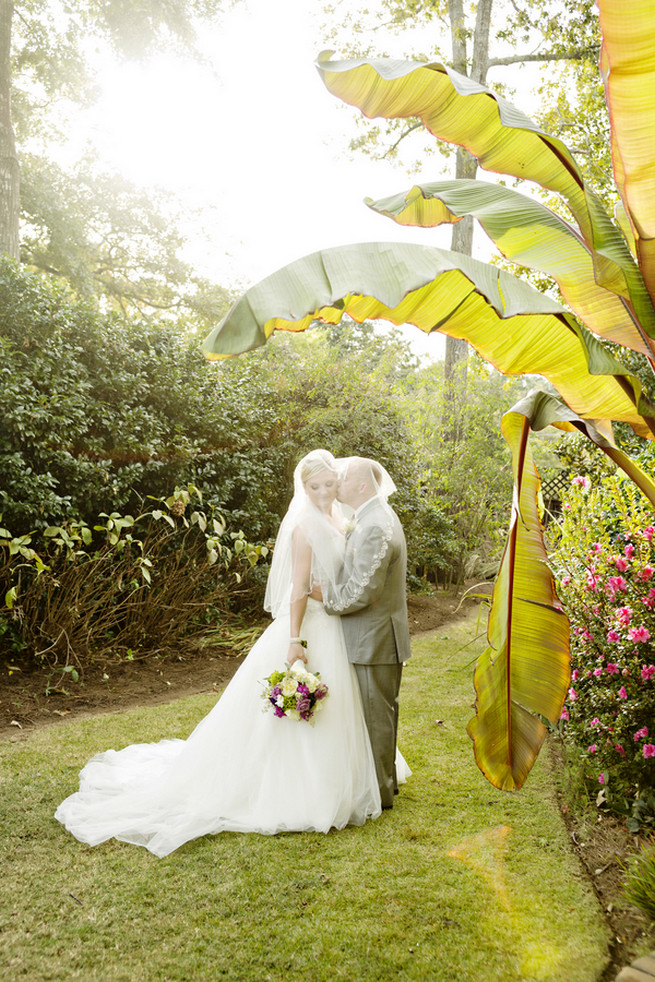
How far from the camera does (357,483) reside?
12.9 ft

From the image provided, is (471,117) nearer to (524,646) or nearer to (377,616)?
(524,646)

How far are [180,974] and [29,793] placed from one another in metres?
1.82

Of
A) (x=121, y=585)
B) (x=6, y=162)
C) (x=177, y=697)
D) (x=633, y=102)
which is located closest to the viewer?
(x=633, y=102)

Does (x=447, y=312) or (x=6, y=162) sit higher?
(x=6, y=162)

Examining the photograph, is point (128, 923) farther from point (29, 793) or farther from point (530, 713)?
point (530, 713)

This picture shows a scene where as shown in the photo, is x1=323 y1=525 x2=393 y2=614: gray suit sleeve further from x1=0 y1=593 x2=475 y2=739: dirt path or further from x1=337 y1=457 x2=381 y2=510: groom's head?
x1=0 y1=593 x2=475 y2=739: dirt path

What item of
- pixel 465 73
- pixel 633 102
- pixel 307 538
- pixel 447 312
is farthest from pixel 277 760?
pixel 465 73

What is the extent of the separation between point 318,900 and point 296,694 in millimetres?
1004

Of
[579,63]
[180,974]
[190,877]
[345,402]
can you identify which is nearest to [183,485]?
[345,402]

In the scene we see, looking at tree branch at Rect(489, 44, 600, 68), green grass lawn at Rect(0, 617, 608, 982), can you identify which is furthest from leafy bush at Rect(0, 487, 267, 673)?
tree branch at Rect(489, 44, 600, 68)

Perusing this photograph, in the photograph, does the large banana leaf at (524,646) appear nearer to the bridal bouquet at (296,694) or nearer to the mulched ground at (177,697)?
the mulched ground at (177,697)

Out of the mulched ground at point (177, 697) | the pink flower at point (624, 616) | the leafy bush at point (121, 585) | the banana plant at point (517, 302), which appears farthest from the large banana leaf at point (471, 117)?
the leafy bush at point (121, 585)

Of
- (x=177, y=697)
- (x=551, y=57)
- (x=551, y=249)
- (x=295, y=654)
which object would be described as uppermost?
(x=551, y=57)

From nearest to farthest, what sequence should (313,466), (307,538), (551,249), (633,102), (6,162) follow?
(633,102) → (551,249) → (307,538) → (313,466) → (6,162)
